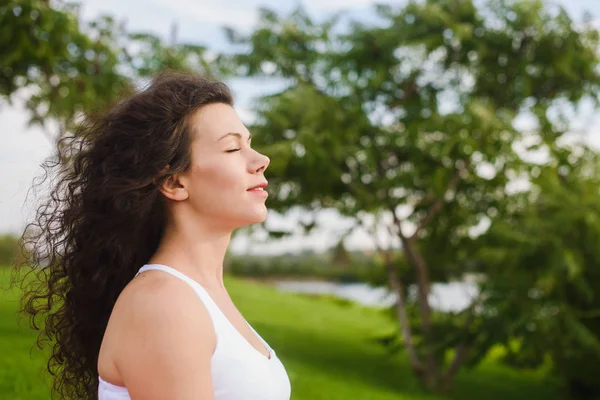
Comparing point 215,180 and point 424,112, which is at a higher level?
point 424,112

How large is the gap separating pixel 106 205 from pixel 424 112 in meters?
8.41

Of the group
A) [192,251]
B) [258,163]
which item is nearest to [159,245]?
[192,251]

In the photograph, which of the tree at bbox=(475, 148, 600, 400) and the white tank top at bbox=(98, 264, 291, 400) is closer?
the white tank top at bbox=(98, 264, 291, 400)

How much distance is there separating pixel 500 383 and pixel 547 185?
15.6 ft

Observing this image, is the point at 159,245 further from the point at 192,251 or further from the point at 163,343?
the point at 163,343

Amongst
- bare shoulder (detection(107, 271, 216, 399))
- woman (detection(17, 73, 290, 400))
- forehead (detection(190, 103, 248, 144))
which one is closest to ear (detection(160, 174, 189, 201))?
woman (detection(17, 73, 290, 400))

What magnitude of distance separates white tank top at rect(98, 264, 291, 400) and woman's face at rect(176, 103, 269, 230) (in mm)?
212

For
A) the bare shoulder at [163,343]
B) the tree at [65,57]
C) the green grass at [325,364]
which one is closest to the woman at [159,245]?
the bare shoulder at [163,343]

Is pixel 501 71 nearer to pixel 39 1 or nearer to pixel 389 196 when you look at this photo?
pixel 389 196

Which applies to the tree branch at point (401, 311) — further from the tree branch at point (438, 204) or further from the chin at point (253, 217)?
the chin at point (253, 217)

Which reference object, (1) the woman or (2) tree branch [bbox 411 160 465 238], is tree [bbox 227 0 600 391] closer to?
(2) tree branch [bbox 411 160 465 238]

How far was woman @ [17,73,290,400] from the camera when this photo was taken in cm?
162

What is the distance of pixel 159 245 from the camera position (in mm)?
1955

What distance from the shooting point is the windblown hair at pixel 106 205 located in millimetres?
1911
